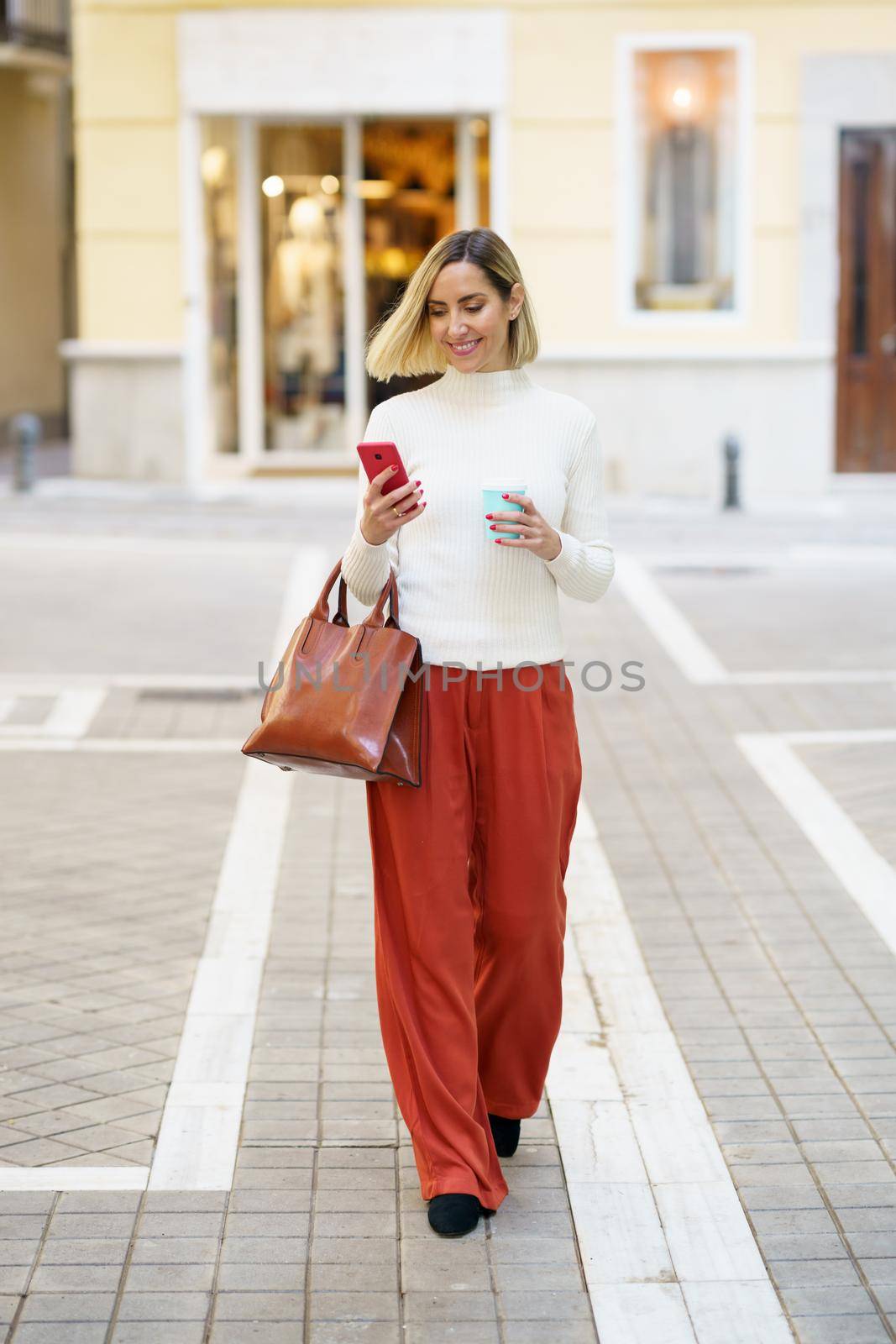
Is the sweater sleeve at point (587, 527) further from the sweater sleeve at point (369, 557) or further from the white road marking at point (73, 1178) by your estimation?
the white road marking at point (73, 1178)

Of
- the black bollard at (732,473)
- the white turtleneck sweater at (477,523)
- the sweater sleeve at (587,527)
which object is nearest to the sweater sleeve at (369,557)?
the white turtleneck sweater at (477,523)

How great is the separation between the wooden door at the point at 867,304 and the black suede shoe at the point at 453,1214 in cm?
1415

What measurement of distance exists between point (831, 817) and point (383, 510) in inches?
154

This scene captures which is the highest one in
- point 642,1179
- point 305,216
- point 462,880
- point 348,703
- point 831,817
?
point 305,216

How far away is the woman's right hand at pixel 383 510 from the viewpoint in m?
3.79

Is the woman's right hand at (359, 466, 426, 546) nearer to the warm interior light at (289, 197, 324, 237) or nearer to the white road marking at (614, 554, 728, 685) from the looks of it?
the white road marking at (614, 554, 728, 685)

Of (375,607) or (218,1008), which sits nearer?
(375,607)

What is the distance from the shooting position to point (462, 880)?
3.97m

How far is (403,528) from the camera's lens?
13.2 feet

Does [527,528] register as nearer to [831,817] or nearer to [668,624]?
[831,817]

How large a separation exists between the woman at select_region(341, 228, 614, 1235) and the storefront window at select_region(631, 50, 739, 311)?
1331 centimetres

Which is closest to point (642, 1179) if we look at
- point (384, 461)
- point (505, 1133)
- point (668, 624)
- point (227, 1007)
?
point (505, 1133)

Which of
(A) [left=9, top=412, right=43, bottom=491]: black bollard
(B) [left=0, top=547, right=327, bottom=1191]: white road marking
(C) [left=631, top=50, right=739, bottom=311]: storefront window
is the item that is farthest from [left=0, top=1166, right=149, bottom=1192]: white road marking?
(C) [left=631, top=50, right=739, bottom=311]: storefront window

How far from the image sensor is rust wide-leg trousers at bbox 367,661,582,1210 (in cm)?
395
